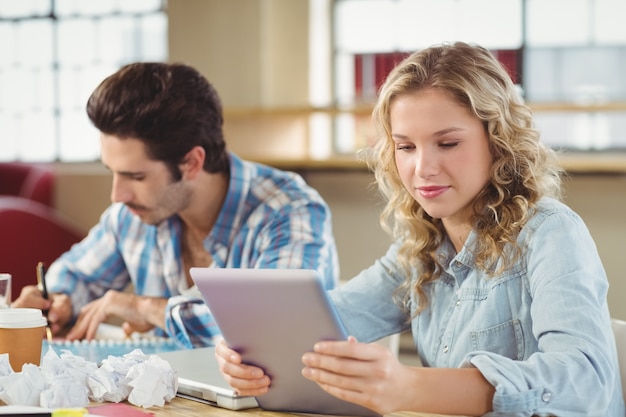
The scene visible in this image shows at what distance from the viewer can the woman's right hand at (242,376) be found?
49.8 inches

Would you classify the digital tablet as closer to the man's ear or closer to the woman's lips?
the woman's lips

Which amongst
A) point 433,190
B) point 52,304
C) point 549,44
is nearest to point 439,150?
point 433,190

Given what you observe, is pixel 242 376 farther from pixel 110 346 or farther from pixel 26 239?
pixel 26 239

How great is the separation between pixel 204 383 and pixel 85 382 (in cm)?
16

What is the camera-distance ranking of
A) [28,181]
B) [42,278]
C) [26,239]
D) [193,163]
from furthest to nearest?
1. [28,181]
2. [26,239]
3. [193,163]
4. [42,278]

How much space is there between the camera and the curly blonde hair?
141cm

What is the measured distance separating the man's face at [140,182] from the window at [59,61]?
3.49m

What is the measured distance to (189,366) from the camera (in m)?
1.48

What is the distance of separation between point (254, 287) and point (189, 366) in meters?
0.39

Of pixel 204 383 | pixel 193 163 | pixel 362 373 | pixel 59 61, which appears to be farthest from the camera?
pixel 59 61

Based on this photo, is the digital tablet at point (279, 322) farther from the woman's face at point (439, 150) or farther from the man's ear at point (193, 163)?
the man's ear at point (193, 163)

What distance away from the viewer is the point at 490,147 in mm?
1438

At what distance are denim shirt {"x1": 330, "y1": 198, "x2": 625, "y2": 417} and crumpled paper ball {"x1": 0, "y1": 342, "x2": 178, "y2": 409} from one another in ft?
1.30

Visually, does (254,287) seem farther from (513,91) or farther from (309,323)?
(513,91)
